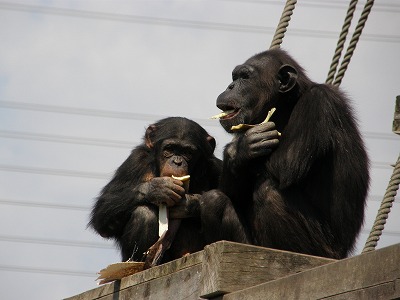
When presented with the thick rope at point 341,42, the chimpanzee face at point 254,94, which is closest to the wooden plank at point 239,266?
the chimpanzee face at point 254,94

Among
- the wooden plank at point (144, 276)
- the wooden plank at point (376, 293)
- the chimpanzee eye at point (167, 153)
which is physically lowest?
the wooden plank at point (376, 293)

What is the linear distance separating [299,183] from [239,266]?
185 cm

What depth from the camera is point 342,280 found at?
426 centimetres

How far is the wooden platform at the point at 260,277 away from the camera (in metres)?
4.05

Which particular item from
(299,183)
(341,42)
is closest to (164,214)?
(299,183)

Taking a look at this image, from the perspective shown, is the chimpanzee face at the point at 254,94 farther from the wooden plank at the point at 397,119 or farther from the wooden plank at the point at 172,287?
the wooden plank at the point at 397,119

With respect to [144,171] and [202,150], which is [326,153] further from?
[144,171]

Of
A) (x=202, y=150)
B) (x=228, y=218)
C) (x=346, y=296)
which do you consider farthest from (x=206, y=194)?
(x=346, y=296)

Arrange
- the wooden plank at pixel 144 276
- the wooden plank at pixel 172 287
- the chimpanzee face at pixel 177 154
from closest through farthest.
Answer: the wooden plank at pixel 172 287, the wooden plank at pixel 144 276, the chimpanzee face at pixel 177 154

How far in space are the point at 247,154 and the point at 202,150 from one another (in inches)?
36.0

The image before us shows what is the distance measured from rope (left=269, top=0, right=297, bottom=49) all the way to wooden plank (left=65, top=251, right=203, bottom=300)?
114 inches

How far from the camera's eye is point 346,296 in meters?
4.18

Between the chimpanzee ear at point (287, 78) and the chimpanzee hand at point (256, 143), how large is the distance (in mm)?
497

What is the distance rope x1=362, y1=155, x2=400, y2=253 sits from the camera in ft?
24.1
